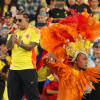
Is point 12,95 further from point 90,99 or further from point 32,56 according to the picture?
point 90,99

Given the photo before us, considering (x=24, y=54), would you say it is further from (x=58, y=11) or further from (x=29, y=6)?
(x=29, y=6)

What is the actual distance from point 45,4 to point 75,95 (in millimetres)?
5020

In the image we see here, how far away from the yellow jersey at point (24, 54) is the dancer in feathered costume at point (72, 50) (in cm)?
129

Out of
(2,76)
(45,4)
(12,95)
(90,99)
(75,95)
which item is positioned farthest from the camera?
(45,4)

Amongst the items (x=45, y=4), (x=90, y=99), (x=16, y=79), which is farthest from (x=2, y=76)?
(x=45, y=4)

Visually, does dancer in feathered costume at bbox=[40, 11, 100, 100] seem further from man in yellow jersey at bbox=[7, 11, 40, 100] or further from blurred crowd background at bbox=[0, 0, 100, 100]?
blurred crowd background at bbox=[0, 0, 100, 100]

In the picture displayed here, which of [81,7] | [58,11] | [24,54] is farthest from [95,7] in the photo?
[24,54]

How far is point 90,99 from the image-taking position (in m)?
5.40

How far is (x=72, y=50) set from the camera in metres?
5.02

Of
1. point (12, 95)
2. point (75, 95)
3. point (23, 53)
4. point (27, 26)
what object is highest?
point (27, 26)

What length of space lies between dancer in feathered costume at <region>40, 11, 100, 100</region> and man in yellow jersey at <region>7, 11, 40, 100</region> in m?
1.22

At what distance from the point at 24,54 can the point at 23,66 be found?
25 cm

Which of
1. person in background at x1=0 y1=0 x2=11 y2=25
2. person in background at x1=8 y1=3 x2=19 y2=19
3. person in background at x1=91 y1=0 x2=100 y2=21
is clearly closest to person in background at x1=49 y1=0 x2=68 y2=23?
person in background at x1=8 y1=3 x2=19 y2=19

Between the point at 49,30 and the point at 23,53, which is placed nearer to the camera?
the point at 49,30
